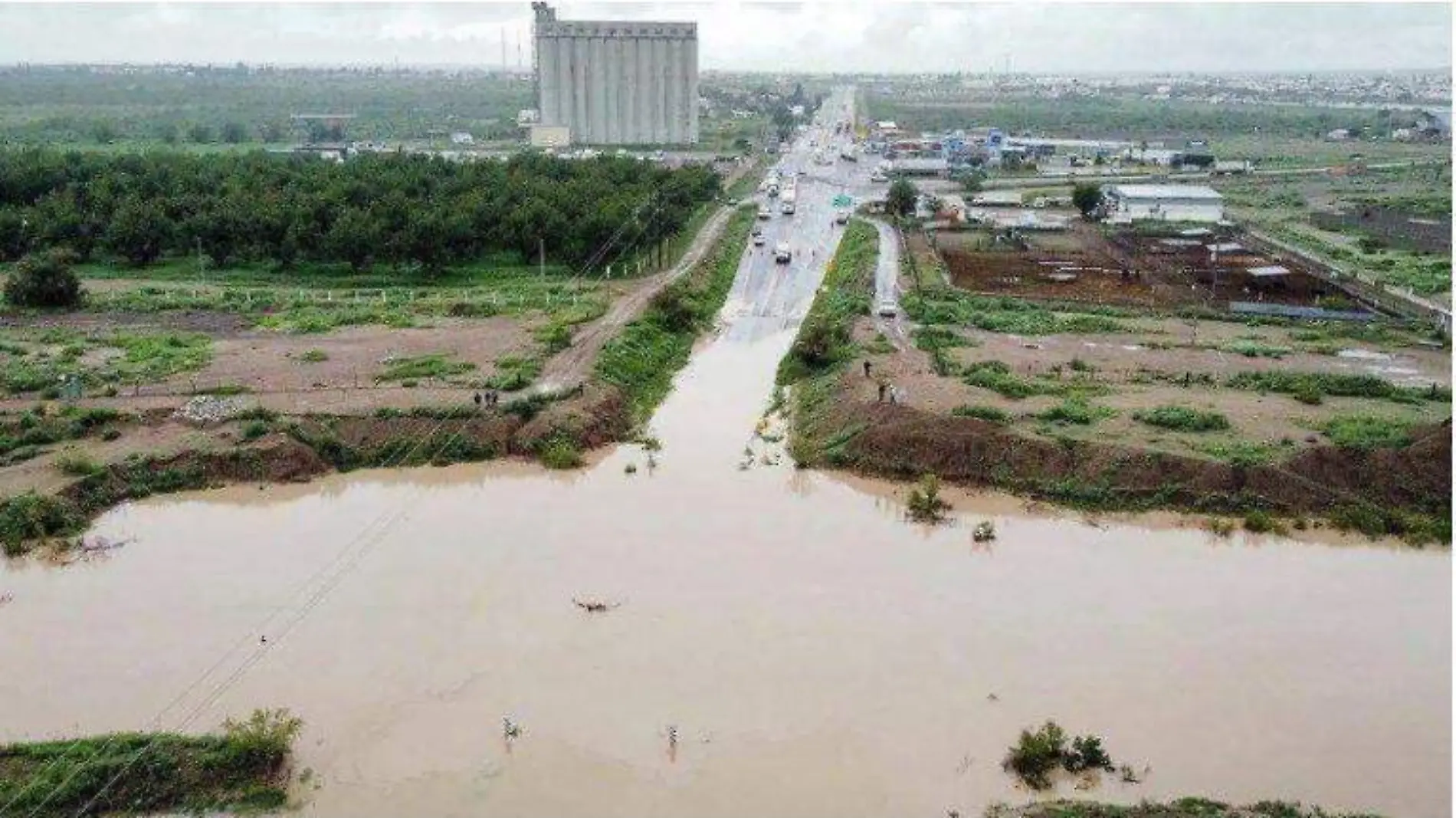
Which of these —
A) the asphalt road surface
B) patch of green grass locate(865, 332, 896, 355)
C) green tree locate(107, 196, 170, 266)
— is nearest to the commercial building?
the asphalt road surface

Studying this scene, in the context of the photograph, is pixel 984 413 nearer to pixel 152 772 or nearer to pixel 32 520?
pixel 152 772

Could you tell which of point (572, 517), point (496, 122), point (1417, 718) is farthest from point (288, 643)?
point (496, 122)

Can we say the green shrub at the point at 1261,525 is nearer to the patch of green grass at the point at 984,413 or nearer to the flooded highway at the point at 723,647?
the flooded highway at the point at 723,647

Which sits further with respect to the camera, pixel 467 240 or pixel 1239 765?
pixel 467 240

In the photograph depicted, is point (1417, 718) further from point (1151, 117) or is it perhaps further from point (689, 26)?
point (1151, 117)

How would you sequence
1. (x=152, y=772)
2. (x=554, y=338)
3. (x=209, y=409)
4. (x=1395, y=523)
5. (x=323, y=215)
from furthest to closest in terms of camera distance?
(x=323, y=215), (x=554, y=338), (x=209, y=409), (x=1395, y=523), (x=152, y=772)

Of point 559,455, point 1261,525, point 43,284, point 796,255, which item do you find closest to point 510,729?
point 559,455

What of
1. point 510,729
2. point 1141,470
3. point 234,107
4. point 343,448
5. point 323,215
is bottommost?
point 510,729
